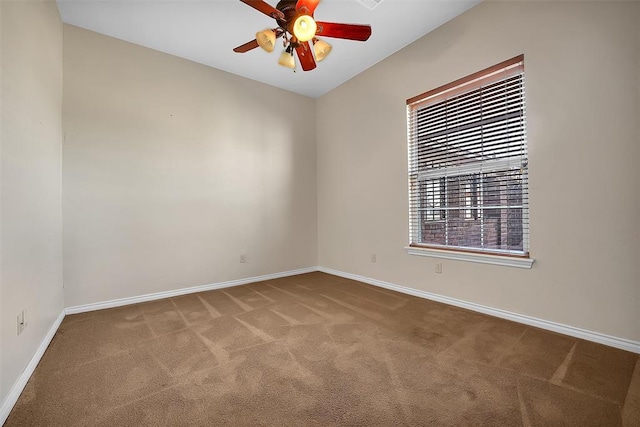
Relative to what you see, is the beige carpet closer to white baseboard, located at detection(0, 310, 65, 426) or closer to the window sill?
white baseboard, located at detection(0, 310, 65, 426)

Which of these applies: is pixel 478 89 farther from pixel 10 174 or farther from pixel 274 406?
pixel 10 174

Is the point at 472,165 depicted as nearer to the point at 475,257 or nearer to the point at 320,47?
the point at 475,257

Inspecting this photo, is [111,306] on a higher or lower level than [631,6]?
lower

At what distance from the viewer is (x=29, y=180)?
5.94ft

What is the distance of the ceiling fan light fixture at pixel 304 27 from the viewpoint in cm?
198

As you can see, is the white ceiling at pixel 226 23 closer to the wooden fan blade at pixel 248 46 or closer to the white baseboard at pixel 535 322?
the wooden fan blade at pixel 248 46

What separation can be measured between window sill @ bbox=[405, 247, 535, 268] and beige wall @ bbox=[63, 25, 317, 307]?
77.7 inches

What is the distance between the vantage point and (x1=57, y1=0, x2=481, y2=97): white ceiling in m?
2.54

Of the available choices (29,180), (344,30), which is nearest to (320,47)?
(344,30)

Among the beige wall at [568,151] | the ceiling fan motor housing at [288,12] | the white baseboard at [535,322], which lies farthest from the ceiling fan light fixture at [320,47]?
the white baseboard at [535,322]

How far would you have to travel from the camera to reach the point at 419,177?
126 inches

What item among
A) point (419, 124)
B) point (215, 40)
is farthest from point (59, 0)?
point (419, 124)

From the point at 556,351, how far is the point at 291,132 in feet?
12.9

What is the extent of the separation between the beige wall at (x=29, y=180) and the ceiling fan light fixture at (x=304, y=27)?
1.63m
